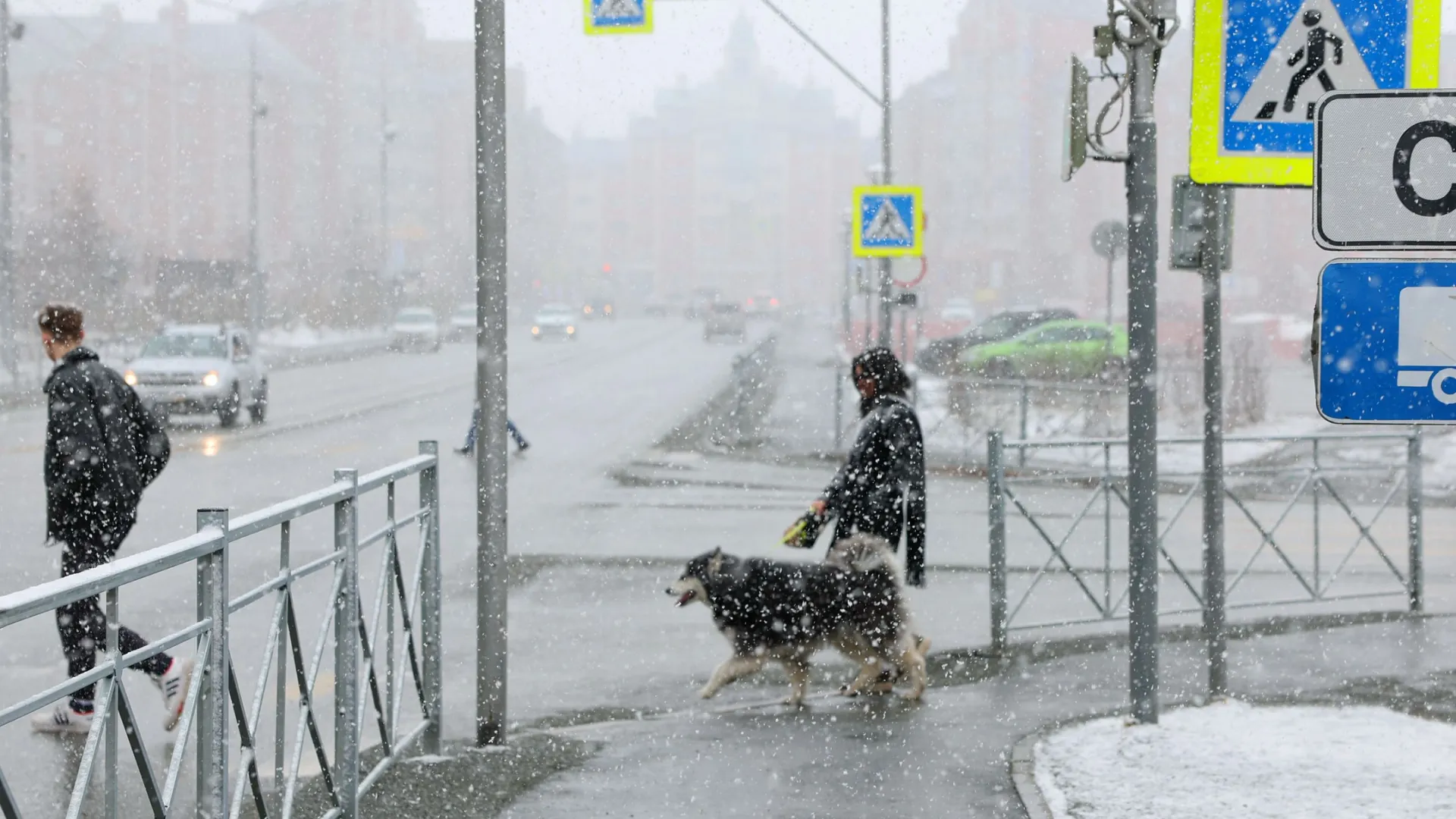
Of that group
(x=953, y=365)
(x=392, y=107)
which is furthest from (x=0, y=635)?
(x=392, y=107)

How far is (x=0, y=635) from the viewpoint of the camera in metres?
8.18

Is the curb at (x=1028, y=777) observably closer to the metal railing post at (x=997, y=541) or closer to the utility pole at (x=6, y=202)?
the metal railing post at (x=997, y=541)

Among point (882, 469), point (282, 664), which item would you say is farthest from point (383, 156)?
point (282, 664)

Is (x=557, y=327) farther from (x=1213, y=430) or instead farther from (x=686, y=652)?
(x=1213, y=430)

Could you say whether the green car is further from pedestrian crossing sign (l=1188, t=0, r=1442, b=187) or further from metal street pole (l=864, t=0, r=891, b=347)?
pedestrian crossing sign (l=1188, t=0, r=1442, b=187)

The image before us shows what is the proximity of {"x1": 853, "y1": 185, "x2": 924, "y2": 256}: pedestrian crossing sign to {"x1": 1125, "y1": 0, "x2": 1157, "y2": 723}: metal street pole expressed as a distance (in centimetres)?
1270

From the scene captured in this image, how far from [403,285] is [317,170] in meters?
16.3

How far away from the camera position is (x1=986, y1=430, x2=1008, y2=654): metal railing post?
814cm

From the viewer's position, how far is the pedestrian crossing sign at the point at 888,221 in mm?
19141

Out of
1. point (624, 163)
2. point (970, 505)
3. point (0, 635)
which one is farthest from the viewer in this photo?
point (624, 163)

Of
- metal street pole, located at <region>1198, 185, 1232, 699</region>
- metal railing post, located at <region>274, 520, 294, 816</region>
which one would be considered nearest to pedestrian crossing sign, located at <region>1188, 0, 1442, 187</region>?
metal street pole, located at <region>1198, 185, 1232, 699</region>

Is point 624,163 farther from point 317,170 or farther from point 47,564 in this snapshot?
point 47,564

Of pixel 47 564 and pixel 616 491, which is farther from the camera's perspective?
pixel 616 491

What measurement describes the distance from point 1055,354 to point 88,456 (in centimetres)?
2402
